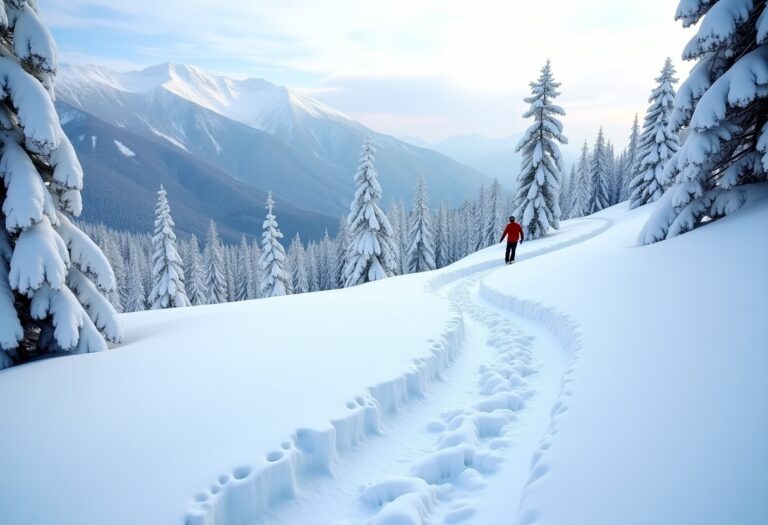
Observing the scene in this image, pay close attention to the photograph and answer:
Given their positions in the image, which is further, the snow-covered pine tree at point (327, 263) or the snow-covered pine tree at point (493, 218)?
the snow-covered pine tree at point (327, 263)

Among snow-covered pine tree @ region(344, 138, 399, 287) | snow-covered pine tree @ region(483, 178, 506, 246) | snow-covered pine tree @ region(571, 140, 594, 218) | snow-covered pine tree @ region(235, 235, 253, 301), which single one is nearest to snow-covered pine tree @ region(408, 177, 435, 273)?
snow-covered pine tree @ region(483, 178, 506, 246)

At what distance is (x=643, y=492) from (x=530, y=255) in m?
19.8

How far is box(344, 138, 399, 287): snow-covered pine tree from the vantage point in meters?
26.6

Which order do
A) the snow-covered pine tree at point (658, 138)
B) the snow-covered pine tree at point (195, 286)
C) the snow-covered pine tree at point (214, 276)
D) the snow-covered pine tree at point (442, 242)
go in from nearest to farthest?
the snow-covered pine tree at point (658, 138), the snow-covered pine tree at point (195, 286), the snow-covered pine tree at point (214, 276), the snow-covered pine tree at point (442, 242)

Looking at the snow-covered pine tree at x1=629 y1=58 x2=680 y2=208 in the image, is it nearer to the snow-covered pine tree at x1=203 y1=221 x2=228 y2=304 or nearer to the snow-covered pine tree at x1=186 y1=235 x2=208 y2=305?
the snow-covered pine tree at x1=203 y1=221 x2=228 y2=304

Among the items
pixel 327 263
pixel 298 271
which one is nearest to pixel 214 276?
pixel 298 271

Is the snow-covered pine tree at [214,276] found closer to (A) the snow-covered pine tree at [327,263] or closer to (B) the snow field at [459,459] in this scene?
(A) the snow-covered pine tree at [327,263]

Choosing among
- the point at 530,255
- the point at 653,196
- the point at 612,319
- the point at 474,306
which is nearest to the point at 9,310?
the point at 612,319

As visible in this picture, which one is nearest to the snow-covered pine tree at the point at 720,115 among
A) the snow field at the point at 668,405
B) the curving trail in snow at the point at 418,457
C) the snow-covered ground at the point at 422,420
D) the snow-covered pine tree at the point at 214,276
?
the snow-covered ground at the point at 422,420

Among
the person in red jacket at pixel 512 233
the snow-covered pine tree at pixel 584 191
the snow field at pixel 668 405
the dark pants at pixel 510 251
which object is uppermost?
the snow-covered pine tree at pixel 584 191

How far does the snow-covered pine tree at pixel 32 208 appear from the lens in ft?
20.6

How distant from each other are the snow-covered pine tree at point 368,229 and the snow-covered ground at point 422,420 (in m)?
19.4

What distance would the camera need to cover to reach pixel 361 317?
8.77 meters

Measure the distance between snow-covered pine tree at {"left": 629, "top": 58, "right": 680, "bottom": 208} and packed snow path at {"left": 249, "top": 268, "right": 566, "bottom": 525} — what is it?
34.1 metres
